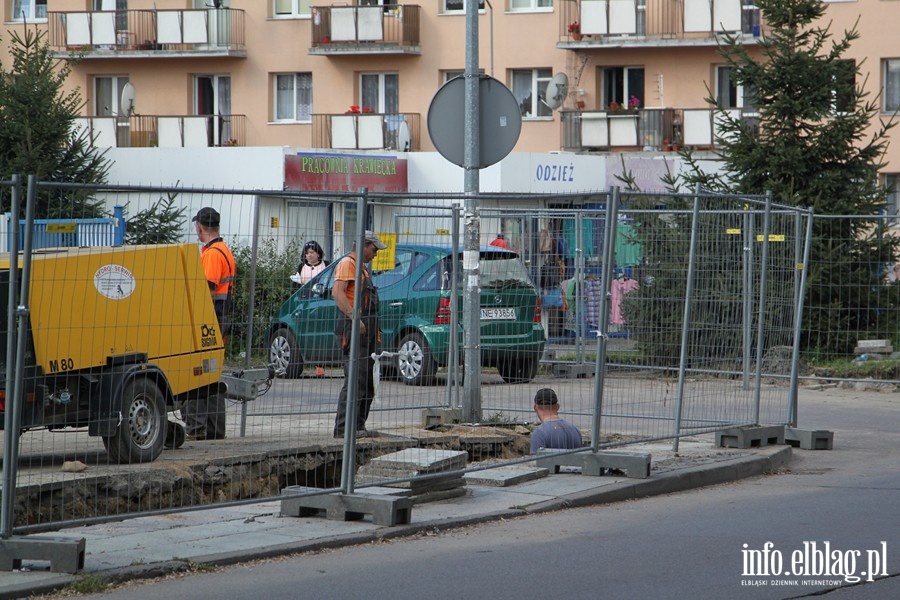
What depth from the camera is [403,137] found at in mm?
38562

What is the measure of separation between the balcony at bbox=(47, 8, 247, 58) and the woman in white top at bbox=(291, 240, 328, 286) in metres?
31.6

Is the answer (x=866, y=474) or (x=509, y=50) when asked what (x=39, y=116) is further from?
(x=866, y=474)

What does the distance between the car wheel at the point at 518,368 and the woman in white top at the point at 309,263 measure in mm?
2536

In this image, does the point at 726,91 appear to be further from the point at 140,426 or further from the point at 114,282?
the point at 114,282

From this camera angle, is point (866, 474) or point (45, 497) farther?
point (866, 474)

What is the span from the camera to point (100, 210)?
8.79 m

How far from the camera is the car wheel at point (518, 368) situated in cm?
1157

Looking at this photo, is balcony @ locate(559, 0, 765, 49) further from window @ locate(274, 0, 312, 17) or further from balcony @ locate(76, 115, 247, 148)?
balcony @ locate(76, 115, 247, 148)

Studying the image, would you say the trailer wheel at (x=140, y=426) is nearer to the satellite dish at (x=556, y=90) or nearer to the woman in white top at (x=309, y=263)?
the woman in white top at (x=309, y=263)

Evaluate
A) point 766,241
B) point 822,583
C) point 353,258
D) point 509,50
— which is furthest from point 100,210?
point 509,50

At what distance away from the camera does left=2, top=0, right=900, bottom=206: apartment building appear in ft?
124

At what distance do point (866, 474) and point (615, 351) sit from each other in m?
2.33

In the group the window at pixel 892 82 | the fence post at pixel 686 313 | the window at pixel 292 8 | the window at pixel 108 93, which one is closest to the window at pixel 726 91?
the window at pixel 892 82

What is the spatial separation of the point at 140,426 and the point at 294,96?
103 ft
